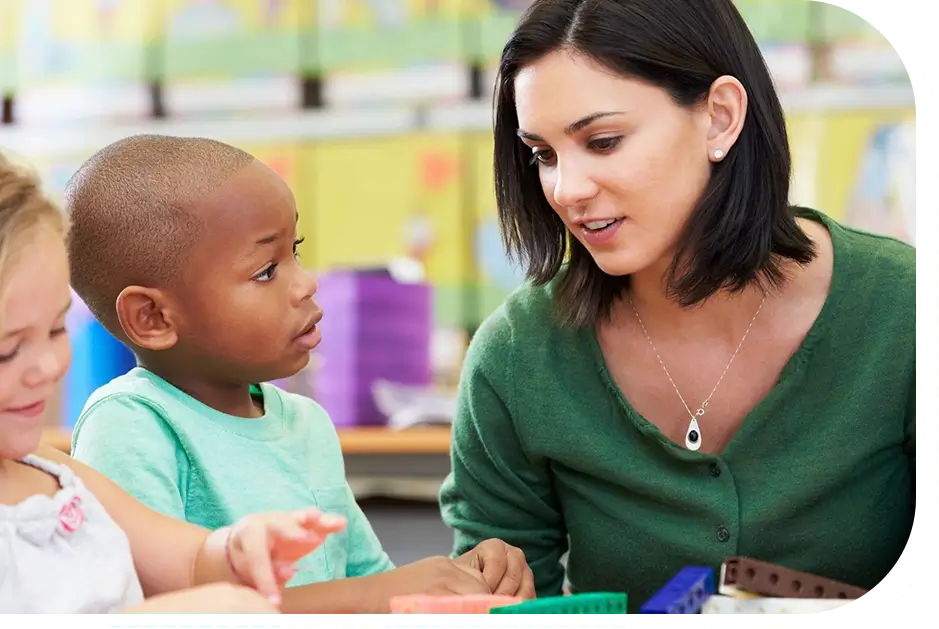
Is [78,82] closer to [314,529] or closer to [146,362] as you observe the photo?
[146,362]

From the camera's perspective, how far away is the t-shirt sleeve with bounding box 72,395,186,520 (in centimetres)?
91

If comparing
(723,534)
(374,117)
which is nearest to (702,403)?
(723,534)

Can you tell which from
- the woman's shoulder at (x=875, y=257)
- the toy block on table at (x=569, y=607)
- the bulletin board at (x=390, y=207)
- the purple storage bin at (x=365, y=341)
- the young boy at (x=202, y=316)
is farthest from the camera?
the bulletin board at (x=390, y=207)

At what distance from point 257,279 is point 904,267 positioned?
734mm

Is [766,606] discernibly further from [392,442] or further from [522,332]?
[392,442]

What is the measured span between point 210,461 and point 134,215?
0.72ft

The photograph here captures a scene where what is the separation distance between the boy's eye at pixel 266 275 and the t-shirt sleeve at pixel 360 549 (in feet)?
0.73

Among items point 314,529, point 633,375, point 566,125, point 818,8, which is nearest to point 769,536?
point 633,375

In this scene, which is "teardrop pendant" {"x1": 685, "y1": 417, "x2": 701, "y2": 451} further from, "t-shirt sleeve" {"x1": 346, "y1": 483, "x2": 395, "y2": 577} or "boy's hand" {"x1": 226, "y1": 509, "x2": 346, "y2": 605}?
"boy's hand" {"x1": 226, "y1": 509, "x2": 346, "y2": 605}

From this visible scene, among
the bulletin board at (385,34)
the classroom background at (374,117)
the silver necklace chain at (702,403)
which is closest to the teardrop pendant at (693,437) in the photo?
the silver necklace chain at (702,403)

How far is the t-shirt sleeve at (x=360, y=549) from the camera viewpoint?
1096mm

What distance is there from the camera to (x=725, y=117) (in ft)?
4.14

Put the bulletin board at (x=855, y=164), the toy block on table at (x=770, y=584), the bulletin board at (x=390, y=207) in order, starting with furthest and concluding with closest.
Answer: the bulletin board at (x=390, y=207) → the bulletin board at (x=855, y=164) → the toy block on table at (x=770, y=584)

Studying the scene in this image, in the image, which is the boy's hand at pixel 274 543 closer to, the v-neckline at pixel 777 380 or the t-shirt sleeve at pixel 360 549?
the t-shirt sleeve at pixel 360 549
